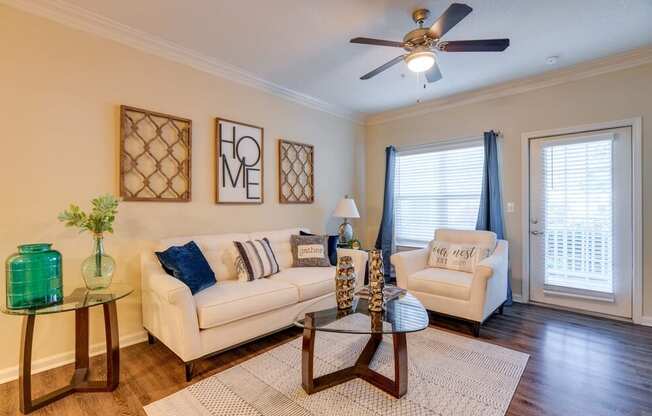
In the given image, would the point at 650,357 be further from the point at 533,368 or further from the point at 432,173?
the point at 432,173

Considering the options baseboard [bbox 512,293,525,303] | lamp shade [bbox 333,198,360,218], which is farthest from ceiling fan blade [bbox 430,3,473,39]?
baseboard [bbox 512,293,525,303]

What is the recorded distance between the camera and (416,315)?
2.04m

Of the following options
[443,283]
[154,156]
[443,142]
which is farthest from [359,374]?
[443,142]

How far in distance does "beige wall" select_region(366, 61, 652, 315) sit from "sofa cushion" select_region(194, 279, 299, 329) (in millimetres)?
2758

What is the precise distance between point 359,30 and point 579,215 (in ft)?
9.98

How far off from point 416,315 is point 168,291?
1665 millimetres

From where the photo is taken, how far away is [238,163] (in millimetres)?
3422

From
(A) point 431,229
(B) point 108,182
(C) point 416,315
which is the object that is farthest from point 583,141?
(B) point 108,182

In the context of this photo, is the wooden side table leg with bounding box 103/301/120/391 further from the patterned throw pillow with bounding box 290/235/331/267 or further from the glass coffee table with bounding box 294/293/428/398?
the patterned throw pillow with bounding box 290/235/331/267

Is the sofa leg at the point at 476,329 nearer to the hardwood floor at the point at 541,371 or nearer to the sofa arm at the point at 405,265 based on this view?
the hardwood floor at the point at 541,371

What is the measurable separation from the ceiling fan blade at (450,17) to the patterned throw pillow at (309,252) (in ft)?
7.51

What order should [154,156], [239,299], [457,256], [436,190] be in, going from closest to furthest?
[239,299], [154,156], [457,256], [436,190]

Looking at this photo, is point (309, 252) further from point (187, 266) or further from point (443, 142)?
point (443, 142)

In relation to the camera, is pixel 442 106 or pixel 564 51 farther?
pixel 442 106
